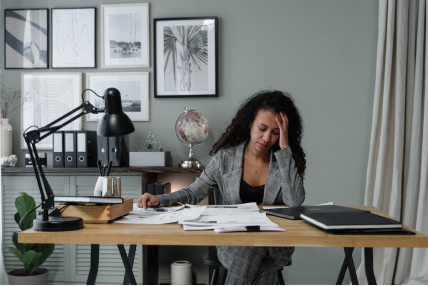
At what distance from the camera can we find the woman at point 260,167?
1.84 metres

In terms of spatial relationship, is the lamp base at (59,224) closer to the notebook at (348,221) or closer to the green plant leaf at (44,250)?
the notebook at (348,221)

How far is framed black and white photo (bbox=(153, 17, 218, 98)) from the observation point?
3.33 m

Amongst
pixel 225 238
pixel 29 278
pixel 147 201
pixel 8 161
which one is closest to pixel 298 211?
pixel 225 238

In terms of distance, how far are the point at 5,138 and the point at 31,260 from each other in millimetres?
974

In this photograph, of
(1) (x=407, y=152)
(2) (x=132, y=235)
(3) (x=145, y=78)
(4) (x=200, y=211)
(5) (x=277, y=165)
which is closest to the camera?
(2) (x=132, y=235)

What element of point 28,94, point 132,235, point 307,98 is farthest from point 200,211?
point 28,94

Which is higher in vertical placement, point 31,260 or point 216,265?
point 216,265

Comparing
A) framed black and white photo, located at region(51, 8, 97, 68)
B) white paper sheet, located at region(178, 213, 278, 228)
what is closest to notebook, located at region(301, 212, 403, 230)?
white paper sheet, located at region(178, 213, 278, 228)

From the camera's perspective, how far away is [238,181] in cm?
212

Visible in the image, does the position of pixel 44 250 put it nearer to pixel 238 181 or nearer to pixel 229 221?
pixel 238 181

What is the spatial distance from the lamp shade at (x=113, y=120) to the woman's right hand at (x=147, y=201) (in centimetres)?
39

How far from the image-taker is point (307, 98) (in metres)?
3.30

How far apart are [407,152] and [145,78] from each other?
1.99m

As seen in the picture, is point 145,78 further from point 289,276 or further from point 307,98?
point 289,276
